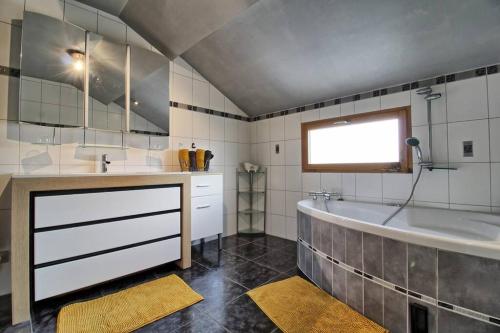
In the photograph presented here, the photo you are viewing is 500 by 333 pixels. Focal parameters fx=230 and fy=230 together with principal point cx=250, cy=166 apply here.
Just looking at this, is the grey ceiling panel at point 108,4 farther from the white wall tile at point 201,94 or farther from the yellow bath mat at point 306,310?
the yellow bath mat at point 306,310

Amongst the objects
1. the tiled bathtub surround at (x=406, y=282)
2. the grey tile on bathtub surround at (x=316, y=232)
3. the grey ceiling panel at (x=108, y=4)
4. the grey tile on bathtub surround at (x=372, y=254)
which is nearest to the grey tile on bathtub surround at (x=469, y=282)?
the tiled bathtub surround at (x=406, y=282)

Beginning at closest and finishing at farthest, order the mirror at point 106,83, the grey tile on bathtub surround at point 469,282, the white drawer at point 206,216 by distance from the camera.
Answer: the grey tile on bathtub surround at point 469,282 → the mirror at point 106,83 → the white drawer at point 206,216

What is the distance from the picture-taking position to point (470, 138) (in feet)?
5.85

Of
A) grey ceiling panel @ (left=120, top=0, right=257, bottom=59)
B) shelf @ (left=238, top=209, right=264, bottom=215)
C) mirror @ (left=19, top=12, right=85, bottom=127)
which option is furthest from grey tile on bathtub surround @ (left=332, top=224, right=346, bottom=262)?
mirror @ (left=19, top=12, right=85, bottom=127)

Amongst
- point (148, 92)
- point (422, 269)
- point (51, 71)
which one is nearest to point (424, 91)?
point (422, 269)

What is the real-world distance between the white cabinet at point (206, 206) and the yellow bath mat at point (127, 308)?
0.65m

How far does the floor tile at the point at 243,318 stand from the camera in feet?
4.32

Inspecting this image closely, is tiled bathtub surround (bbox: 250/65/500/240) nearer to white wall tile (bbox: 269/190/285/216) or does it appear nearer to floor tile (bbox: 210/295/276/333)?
white wall tile (bbox: 269/190/285/216)

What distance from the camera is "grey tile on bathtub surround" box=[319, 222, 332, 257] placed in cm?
164

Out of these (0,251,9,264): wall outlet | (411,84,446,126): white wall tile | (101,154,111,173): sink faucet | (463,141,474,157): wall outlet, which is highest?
(411,84,446,126): white wall tile

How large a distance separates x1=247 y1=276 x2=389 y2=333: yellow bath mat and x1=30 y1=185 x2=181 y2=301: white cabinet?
0.90 meters

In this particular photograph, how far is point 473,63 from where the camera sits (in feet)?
5.71

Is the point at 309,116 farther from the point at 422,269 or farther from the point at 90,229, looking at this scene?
the point at 90,229

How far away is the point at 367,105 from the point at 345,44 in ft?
2.28
